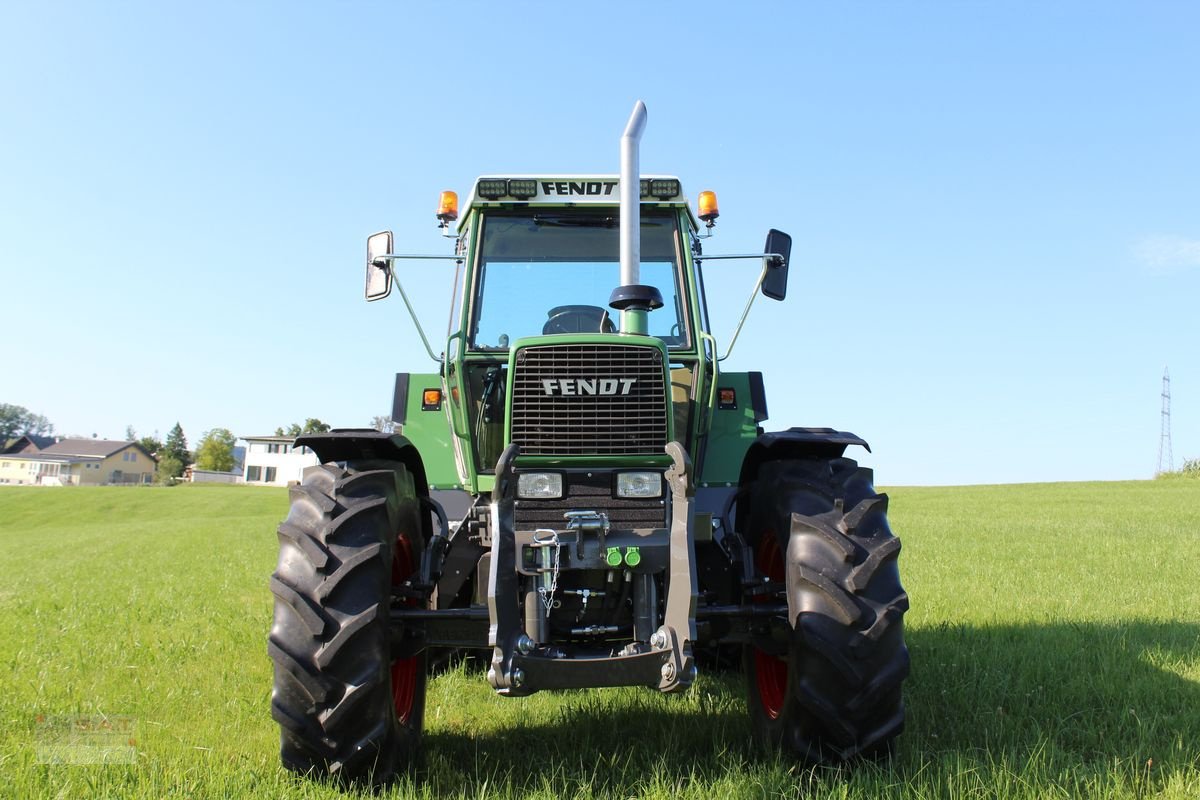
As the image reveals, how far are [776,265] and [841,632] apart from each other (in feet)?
7.38

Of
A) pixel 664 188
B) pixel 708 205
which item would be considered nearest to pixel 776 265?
pixel 708 205

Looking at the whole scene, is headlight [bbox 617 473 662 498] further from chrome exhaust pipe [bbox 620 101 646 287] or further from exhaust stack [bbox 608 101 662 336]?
chrome exhaust pipe [bbox 620 101 646 287]

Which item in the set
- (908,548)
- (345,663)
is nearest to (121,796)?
(345,663)

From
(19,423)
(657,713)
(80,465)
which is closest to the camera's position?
(657,713)

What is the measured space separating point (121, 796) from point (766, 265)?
3952mm

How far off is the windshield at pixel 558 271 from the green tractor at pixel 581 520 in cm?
1

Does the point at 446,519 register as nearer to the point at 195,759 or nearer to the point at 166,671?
the point at 195,759

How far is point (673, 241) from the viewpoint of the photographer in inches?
214

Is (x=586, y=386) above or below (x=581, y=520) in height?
above

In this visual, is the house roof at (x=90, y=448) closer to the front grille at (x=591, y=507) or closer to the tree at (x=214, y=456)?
the tree at (x=214, y=456)

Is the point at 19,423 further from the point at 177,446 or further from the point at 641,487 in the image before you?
the point at 641,487

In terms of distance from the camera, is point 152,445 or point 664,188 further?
point 152,445

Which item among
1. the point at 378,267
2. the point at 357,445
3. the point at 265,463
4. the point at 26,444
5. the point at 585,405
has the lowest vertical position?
the point at 26,444

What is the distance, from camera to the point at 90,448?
117562mm
